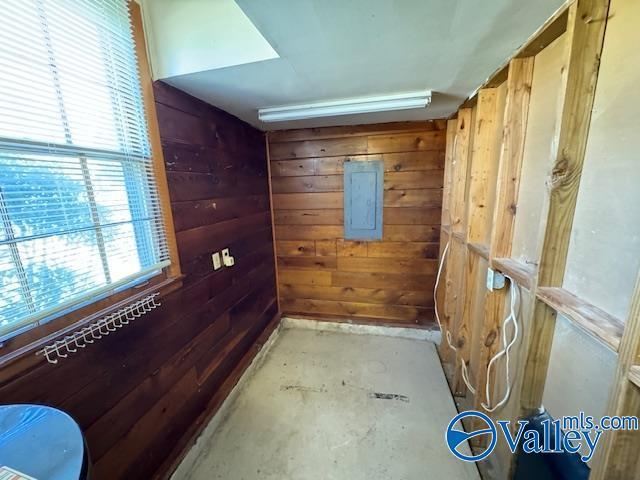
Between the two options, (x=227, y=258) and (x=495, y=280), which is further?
(x=227, y=258)

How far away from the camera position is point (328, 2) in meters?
0.76

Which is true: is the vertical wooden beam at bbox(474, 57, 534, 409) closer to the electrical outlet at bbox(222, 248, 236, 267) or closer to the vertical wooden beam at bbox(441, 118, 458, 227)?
the vertical wooden beam at bbox(441, 118, 458, 227)

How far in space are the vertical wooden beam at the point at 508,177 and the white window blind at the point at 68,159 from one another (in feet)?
5.34

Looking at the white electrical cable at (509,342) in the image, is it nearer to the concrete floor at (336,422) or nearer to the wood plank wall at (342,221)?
the concrete floor at (336,422)

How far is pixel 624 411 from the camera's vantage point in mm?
532

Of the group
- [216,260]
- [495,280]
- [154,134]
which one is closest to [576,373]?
[495,280]

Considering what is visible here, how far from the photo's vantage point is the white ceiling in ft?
2.58

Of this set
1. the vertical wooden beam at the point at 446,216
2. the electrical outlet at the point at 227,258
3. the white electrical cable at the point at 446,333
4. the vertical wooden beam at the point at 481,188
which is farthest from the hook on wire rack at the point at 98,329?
the vertical wooden beam at the point at 446,216

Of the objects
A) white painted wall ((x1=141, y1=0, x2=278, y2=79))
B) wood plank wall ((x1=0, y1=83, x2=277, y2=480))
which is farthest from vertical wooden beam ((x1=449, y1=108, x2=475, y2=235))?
wood plank wall ((x1=0, y1=83, x2=277, y2=480))

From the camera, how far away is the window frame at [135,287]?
752 millimetres

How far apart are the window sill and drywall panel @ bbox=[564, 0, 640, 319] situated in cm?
164

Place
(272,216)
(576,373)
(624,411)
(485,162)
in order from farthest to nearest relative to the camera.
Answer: (272,216), (485,162), (576,373), (624,411)

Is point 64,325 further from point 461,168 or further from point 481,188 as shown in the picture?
point 461,168

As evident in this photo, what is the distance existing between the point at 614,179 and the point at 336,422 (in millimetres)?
1787
